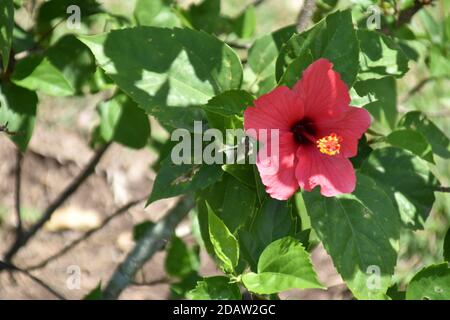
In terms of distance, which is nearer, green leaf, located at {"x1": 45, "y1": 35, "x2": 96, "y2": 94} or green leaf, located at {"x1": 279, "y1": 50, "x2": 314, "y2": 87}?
green leaf, located at {"x1": 279, "y1": 50, "x2": 314, "y2": 87}

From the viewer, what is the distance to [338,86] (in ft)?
4.58

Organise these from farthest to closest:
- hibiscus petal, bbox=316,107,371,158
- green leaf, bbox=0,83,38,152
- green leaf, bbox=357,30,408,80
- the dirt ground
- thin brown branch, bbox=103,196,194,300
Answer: the dirt ground < thin brown branch, bbox=103,196,194,300 < green leaf, bbox=0,83,38,152 < green leaf, bbox=357,30,408,80 < hibiscus petal, bbox=316,107,371,158

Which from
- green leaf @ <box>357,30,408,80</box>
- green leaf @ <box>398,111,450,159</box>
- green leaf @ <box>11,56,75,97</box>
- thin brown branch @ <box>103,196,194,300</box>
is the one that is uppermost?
green leaf @ <box>357,30,408,80</box>

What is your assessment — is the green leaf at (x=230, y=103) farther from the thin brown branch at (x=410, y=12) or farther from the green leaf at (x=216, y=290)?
the thin brown branch at (x=410, y=12)

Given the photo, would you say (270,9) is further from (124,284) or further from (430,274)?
(430,274)

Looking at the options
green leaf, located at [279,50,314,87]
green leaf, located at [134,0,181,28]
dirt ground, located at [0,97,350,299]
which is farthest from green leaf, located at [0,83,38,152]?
dirt ground, located at [0,97,350,299]

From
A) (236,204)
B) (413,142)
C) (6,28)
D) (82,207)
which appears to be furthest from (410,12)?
(82,207)

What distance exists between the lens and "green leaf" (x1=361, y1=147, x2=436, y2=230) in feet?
5.48

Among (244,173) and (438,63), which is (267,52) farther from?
(438,63)

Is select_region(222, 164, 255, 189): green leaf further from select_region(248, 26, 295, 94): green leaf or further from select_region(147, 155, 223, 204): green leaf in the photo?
select_region(248, 26, 295, 94): green leaf

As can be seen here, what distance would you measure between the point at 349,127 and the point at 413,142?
0.84ft

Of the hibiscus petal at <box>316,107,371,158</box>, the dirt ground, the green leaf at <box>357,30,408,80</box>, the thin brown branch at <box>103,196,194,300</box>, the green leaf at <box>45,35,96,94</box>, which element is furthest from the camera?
the dirt ground

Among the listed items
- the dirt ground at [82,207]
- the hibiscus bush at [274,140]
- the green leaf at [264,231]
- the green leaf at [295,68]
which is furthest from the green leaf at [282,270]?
the dirt ground at [82,207]

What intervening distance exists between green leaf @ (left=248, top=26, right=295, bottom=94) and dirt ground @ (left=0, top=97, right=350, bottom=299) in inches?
47.2
